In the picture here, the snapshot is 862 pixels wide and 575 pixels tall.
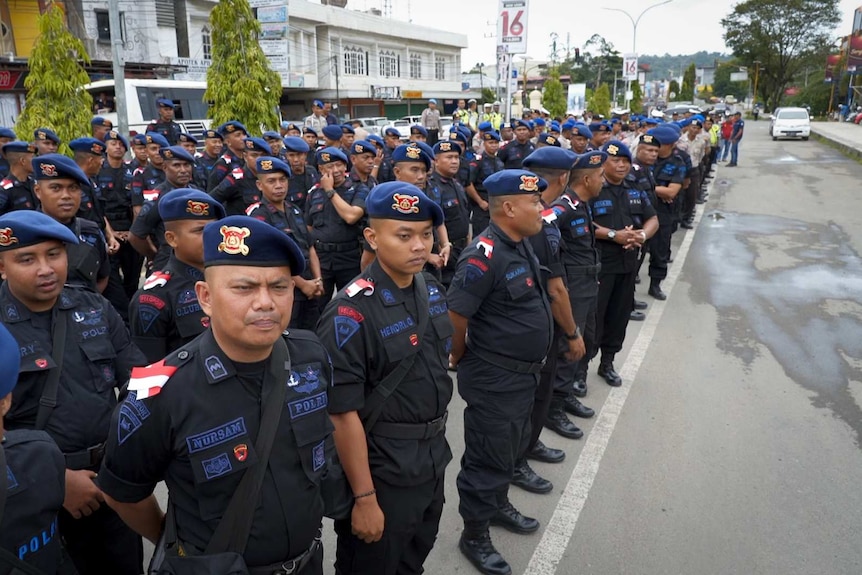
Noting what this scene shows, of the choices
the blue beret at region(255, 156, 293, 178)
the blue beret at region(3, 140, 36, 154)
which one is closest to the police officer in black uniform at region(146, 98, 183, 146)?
the blue beret at region(3, 140, 36, 154)

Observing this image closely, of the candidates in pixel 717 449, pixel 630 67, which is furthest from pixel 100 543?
pixel 630 67

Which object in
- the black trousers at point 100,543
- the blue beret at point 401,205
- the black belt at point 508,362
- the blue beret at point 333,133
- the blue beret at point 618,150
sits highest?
the blue beret at point 333,133

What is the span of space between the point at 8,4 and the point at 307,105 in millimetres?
17031

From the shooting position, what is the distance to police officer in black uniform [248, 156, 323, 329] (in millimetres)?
4930

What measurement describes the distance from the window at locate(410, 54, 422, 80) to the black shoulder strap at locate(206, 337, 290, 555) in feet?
155

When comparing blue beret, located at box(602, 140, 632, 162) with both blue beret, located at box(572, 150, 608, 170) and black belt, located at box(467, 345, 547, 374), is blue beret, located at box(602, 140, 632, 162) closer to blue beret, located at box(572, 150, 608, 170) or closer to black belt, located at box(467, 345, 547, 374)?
blue beret, located at box(572, 150, 608, 170)

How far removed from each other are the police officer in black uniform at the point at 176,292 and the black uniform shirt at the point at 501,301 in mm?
1294

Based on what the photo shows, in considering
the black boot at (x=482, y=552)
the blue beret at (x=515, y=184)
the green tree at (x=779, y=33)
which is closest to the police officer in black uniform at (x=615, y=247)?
the blue beret at (x=515, y=184)

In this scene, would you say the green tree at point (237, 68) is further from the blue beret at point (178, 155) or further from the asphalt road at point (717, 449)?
the asphalt road at point (717, 449)

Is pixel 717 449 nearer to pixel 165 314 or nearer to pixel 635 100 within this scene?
pixel 165 314

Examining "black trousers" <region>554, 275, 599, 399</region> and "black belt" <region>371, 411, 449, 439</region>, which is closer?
"black belt" <region>371, 411, 449, 439</region>

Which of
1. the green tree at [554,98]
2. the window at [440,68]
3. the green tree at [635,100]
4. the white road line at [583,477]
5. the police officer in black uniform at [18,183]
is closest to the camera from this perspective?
the white road line at [583,477]

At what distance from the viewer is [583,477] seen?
4.01m

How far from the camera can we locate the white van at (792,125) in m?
31.6
